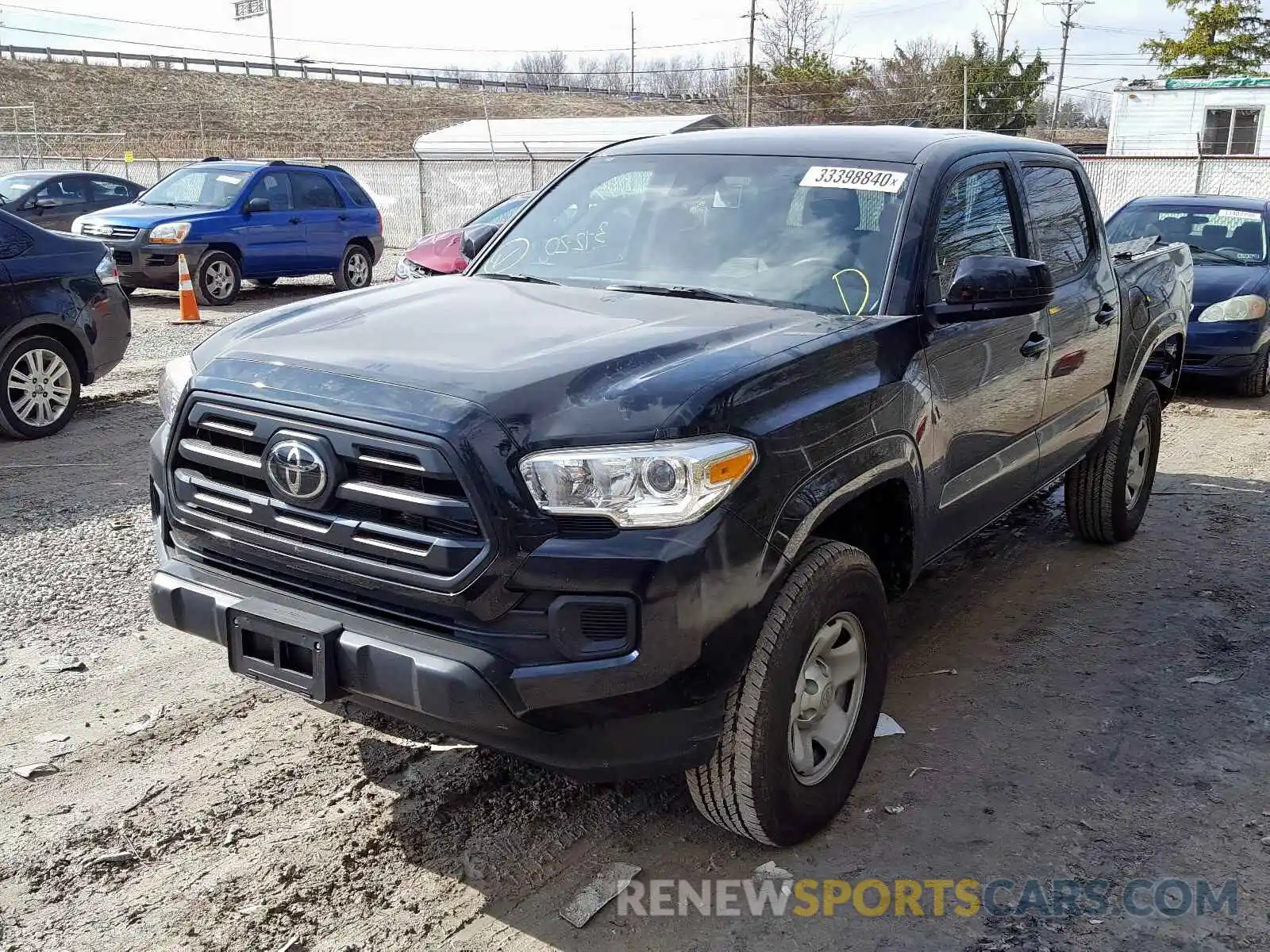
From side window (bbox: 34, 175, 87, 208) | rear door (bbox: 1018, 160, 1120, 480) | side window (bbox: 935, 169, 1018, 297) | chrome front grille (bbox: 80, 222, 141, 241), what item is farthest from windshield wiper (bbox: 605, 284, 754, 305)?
side window (bbox: 34, 175, 87, 208)

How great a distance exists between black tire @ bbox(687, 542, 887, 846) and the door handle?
4.70 feet

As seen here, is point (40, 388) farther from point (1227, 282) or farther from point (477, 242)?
point (1227, 282)

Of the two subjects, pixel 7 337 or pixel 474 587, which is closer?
pixel 474 587

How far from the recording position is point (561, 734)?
9.04 ft

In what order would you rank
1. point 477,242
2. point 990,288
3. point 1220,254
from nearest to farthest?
point 990,288
point 477,242
point 1220,254

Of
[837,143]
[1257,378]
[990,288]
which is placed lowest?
[1257,378]

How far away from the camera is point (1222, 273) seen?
1025cm

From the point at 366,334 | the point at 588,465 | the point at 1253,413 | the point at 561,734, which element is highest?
the point at 366,334

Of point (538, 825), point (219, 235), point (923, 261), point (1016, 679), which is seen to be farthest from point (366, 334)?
point (219, 235)

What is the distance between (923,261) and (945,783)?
5.44 feet

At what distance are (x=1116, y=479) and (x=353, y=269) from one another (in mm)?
12874

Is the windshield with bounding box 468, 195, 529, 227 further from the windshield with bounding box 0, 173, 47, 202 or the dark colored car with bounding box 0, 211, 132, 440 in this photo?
the windshield with bounding box 0, 173, 47, 202

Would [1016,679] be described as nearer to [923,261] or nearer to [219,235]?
[923,261]

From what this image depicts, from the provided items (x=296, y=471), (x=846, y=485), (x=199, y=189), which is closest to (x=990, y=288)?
(x=846, y=485)
